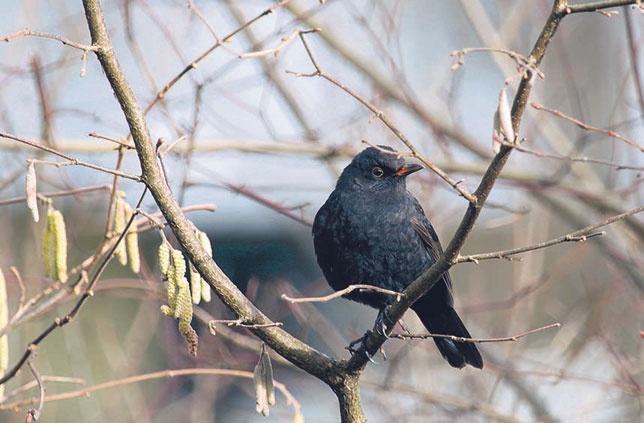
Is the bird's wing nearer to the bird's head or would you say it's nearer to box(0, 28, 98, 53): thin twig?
the bird's head

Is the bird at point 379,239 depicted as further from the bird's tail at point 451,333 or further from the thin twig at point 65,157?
the thin twig at point 65,157

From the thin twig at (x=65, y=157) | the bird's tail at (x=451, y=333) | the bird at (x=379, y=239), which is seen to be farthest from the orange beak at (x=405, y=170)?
the thin twig at (x=65, y=157)

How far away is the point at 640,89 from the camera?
4703mm

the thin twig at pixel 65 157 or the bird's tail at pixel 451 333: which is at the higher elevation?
the thin twig at pixel 65 157

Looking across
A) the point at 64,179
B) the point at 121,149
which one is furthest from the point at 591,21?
the point at 121,149

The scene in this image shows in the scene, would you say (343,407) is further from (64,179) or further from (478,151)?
(478,151)

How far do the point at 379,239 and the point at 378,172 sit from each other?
1.45 feet

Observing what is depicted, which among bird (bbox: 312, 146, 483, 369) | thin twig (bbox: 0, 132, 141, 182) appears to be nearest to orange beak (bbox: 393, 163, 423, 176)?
bird (bbox: 312, 146, 483, 369)

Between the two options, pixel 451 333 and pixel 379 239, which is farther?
pixel 451 333

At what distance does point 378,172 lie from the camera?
14.9 feet

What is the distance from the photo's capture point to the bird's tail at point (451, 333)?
14.7ft

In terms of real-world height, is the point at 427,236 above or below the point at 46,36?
Answer: below

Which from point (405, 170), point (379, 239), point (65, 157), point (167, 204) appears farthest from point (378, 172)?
point (65, 157)

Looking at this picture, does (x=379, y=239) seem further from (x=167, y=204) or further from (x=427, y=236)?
(x=167, y=204)
